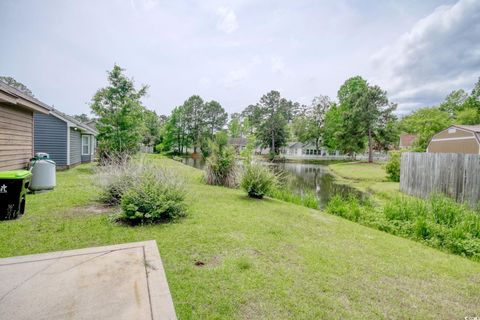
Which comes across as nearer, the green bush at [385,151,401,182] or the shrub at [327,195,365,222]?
the shrub at [327,195,365,222]

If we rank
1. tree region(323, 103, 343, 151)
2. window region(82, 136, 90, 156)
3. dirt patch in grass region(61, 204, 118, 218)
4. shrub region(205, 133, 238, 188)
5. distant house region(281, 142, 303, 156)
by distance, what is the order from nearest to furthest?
dirt patch in grass region(61, 204, 118, 218) → shrub region(205, 133, 238, 188) → window region(82, 136, 90, 156) → tree region(323, 103, 343, 151) → distant house region(281, 142, 303, 156)

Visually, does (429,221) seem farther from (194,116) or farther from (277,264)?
(194,116)

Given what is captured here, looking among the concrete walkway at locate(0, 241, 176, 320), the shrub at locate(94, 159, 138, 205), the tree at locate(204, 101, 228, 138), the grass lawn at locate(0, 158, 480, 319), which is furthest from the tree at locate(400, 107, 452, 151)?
the tree at locate(204, 101, 228, 138)

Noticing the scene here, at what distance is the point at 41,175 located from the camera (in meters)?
6.18

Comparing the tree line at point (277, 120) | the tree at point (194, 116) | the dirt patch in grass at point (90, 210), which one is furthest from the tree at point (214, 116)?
the dirt patch in grass at point (90, 210)

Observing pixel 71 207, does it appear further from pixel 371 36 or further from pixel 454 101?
pixel 454 101

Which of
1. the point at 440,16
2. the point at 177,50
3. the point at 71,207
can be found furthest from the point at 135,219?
the point at 440,16

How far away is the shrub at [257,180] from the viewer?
700cm

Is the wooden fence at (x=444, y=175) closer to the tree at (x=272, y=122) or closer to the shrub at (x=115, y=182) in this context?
the shrub at (x=115, y=182)

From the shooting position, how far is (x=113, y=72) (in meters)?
13.1

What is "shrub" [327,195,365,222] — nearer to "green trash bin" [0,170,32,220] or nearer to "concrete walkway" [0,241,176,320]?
"concrete walkway" [0,241,176,320]

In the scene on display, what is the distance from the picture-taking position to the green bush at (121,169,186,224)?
13.4 feet

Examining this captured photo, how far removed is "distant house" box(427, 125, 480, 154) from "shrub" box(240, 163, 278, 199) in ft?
51.8

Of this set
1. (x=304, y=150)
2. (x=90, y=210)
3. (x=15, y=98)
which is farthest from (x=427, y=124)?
(x=15, y=98)
